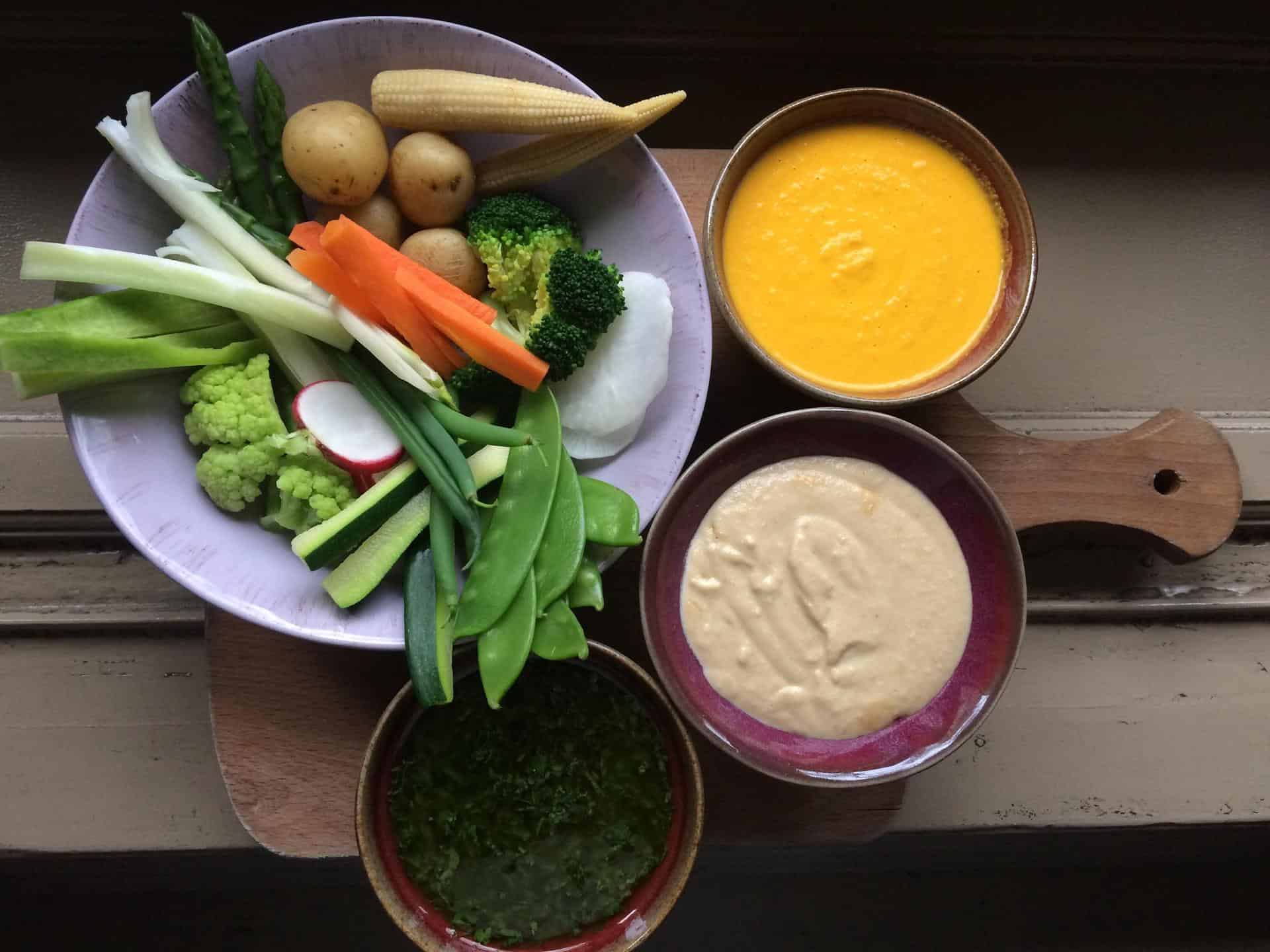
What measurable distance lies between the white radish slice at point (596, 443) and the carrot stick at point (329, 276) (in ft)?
1.21

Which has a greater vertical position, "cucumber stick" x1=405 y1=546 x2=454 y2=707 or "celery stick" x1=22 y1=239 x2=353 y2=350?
"celery stick" x1=22 y1=239 x2=353 y2=350

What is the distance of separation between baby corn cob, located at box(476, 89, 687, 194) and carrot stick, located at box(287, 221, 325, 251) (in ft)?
0.91

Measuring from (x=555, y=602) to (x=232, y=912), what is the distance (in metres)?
1.36

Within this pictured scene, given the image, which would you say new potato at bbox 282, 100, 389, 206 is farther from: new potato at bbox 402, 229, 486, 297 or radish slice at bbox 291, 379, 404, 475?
radish slice at bbox 291, 379, 404, 475

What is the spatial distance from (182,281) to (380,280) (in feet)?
0.98

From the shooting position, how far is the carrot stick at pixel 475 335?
1461 millimetres

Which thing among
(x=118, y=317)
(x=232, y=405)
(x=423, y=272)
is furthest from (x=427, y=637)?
(x=118, y=317)

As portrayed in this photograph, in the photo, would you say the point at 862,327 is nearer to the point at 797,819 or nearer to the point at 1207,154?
the point at 797,819

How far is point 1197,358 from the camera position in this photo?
193cm

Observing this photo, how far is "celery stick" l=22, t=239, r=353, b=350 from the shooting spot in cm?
139

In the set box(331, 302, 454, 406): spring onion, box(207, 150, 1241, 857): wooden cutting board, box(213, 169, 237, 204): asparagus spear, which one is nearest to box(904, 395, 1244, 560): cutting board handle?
box(207, 150, 1241, 857): wooden cutting board

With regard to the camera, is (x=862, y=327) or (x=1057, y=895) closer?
(x=862, y=327)

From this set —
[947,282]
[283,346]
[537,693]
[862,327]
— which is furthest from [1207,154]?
[283,346]

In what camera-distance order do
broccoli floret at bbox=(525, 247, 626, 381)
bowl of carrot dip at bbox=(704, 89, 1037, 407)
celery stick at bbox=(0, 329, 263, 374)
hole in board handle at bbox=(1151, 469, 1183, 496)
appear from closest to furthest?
celery stick at bbox=(0, 329, 263, 374)
broccoli floret at bbox=(525, 247, 626, 381)
bowl of carrot dip at bbox=(704, 89, 1037, 407)
hole in board handle at bbox=(1151, 469, 1183, 496)
